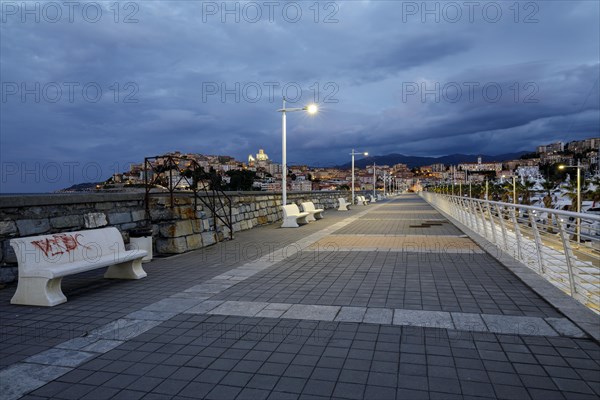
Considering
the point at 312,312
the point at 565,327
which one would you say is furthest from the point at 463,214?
the point at 312,312

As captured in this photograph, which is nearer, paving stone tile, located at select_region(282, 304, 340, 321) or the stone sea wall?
paving stone tile, located at select_region(282, 304, 340, 321)

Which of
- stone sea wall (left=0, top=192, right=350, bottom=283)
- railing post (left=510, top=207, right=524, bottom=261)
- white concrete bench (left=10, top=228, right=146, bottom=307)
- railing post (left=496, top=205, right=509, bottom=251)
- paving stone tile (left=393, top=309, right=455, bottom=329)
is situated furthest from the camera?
railing post (left=496, top=205, right=509, bottom=251)

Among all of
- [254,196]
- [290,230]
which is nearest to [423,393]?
[290,230]

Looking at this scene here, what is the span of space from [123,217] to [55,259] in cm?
339

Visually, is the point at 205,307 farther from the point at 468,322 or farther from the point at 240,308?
the point at 468,322

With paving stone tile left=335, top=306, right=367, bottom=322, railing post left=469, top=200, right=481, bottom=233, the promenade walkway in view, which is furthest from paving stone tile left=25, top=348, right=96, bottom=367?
railing post left=469, top=200, right=481, bottom=233

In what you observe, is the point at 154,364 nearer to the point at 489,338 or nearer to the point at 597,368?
the point at 489,338

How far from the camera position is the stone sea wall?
21.4 ft

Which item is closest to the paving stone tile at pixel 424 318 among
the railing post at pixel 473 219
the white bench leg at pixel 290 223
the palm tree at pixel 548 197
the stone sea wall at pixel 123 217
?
the stone sea wall at pixel 123 217

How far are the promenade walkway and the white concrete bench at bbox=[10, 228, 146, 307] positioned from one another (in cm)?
26

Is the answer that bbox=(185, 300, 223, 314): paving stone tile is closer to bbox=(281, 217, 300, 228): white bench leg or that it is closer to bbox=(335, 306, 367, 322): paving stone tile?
bbox=(335, 306, 367, 322): paving stone tile

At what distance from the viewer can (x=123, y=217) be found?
9008 mm

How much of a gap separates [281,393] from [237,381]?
39cm

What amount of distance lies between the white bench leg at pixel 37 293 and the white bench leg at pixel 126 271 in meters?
1.44
